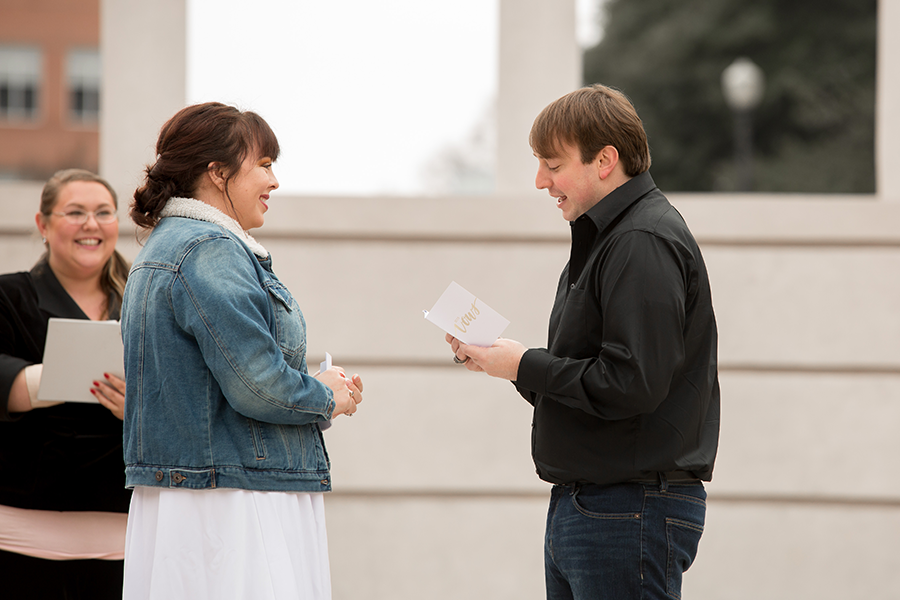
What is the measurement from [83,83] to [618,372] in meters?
26.8

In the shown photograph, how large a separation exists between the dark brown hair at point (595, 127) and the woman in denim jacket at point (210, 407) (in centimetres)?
76

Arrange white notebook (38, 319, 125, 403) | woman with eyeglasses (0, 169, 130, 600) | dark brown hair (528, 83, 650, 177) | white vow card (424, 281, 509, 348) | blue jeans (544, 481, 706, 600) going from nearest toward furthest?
blue jeans (544, 481, 706, 600) < dark brown hair (528, 83, 650, 177) < white vow card (424, 281, 509, 348) < white notebook (38, 319, 125, 403) < woman with eyeglasses (0, 169, 130, 600)

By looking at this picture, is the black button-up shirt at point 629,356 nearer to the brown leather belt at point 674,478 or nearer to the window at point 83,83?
the brown leather belt at point 674,478

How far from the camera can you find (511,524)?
4133 millimetres

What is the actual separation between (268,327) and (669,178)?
18.5m

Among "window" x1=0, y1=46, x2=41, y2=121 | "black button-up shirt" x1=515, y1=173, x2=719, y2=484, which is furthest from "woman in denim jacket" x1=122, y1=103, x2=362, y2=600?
"window" x1=0, y1=46, x2=41, y2=121

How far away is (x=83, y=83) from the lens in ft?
83.5

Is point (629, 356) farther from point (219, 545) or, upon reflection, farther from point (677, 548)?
point (219, 545)

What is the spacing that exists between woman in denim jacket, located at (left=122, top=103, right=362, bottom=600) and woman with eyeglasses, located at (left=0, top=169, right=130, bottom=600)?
0.77 m

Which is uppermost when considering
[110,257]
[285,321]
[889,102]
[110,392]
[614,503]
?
[889,102]

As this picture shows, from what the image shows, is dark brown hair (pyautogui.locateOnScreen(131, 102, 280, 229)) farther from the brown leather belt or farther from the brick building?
the brick building

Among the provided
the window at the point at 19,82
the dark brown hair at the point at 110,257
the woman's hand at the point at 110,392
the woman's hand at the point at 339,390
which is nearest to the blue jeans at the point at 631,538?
the woman's hand at the point at 339,390

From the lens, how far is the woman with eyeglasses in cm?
271

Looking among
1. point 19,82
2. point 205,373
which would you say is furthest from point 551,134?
point 19,82
